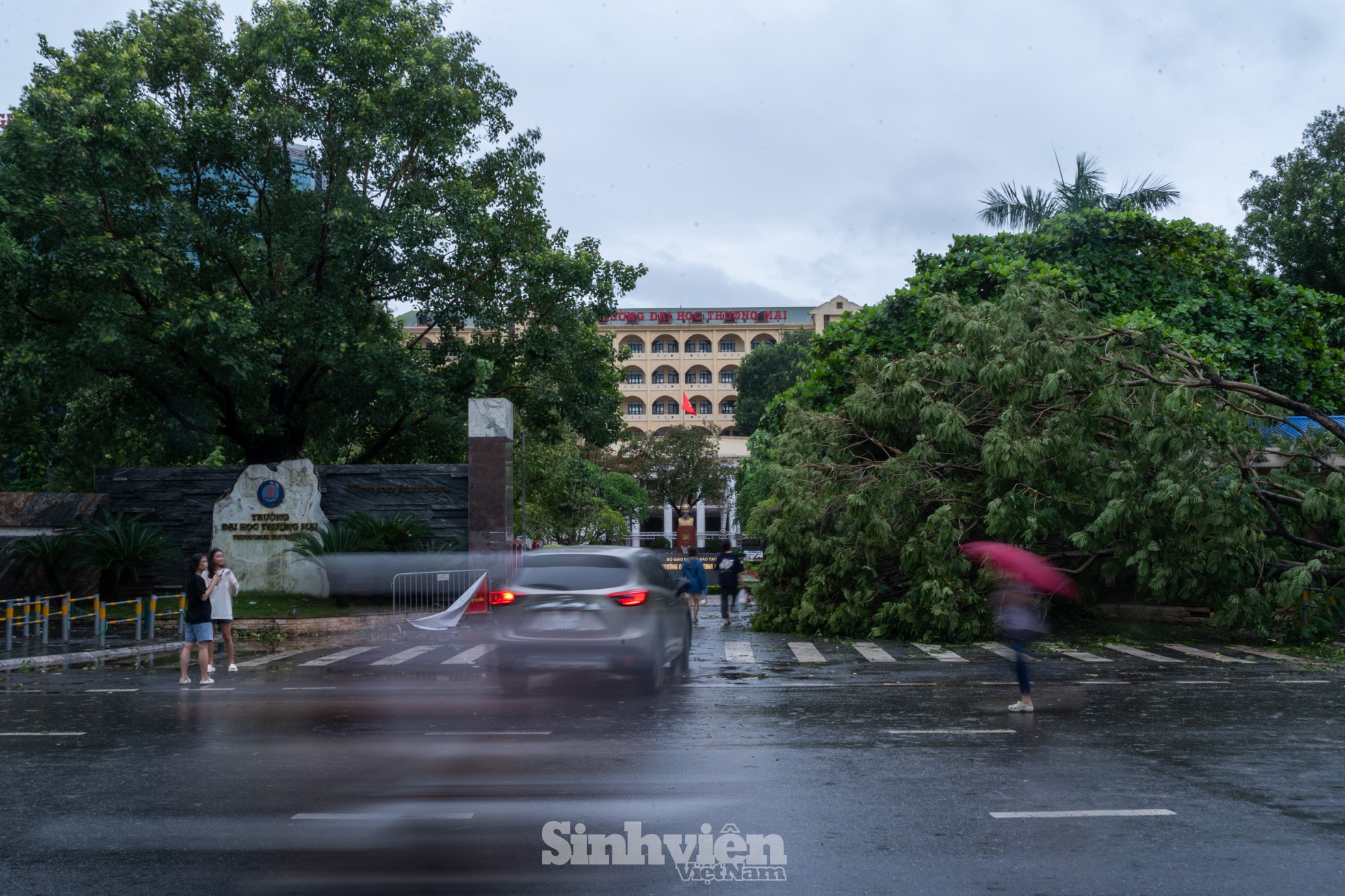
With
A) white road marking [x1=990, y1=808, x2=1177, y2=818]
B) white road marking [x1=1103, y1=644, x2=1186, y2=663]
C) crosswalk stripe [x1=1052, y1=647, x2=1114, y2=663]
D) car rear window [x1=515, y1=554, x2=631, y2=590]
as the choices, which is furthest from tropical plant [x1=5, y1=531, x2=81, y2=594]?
white road marking [x1=990, y1=808, x2=1177, y2=818]

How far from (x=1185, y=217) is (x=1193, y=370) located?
37.6 ft

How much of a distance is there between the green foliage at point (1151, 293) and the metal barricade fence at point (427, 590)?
37.9ft

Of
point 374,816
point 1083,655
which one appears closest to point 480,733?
point 374,816

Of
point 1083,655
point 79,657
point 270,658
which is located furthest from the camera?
point 270,658

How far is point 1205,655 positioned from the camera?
53.3 feet

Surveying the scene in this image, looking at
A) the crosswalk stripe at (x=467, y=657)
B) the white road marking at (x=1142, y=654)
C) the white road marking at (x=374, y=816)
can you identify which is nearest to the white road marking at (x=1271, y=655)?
the white road marking at (x=1142, y=654)

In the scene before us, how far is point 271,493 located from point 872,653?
45.9ft

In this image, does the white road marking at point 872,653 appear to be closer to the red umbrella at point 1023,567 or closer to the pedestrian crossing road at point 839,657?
the pedestrian crossing road at point 839,657

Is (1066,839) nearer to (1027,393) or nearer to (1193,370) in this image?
(1027,393)

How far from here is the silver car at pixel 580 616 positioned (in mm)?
11289

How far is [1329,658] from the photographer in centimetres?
1580

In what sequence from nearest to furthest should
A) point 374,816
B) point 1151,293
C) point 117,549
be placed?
point 374,816 < point 117,549 < point 1151,293

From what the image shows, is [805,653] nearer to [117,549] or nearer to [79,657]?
[79,657]

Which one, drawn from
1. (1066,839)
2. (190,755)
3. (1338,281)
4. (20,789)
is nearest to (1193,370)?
(1066,839)
